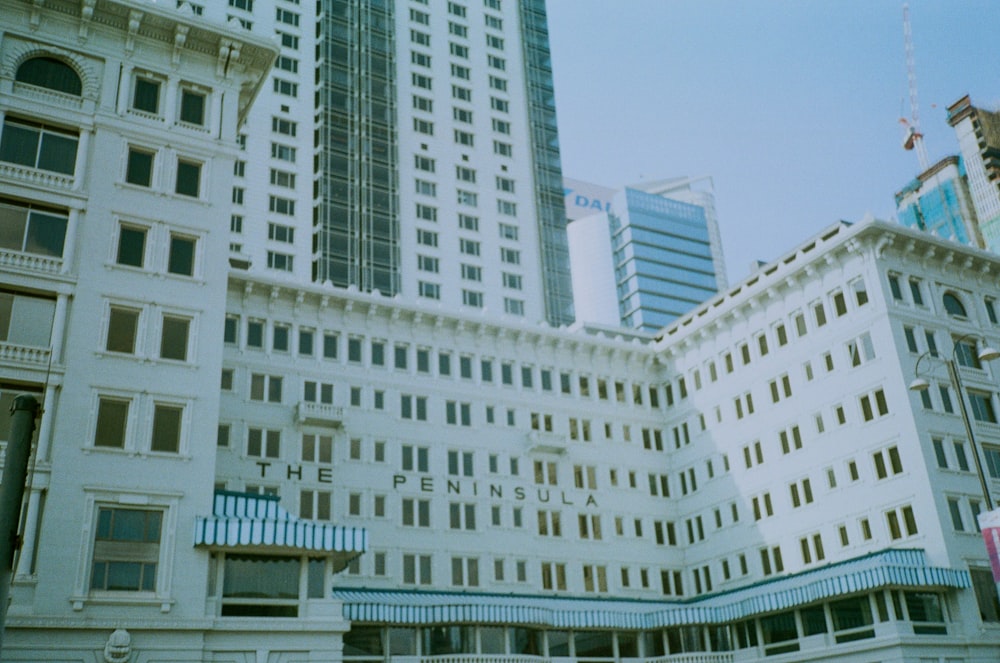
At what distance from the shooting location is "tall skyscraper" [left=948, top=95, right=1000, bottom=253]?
594ft

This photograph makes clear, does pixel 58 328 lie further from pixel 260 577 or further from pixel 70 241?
pixel 260 577

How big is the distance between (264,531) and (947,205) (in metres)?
190

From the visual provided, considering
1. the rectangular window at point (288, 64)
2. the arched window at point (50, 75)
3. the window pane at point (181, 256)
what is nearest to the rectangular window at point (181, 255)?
the window pane at point (181, 256)

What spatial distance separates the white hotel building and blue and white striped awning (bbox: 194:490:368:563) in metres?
0.12

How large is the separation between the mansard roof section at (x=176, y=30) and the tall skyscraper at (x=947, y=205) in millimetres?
174339

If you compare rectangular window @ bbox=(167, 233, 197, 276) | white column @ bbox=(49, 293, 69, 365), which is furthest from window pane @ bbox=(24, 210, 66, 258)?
rectangular window @ bbox=(167, 233, 197, 276)

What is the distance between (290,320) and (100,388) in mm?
19678

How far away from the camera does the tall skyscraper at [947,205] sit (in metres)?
188

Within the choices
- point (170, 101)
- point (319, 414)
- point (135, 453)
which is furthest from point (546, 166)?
point (135, 453)

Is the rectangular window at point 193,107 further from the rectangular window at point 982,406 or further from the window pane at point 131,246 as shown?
the rectangular window at point 982,406

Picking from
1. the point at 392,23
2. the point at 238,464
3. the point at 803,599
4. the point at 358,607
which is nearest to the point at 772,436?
the point at 803,599

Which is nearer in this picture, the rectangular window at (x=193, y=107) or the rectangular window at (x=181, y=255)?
the rectangular window at (x=181, y=255)

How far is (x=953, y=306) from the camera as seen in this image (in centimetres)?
5447

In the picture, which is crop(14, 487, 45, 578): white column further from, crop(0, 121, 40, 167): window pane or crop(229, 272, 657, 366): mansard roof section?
crop(229, 272, 657, 366): mansard roof section
